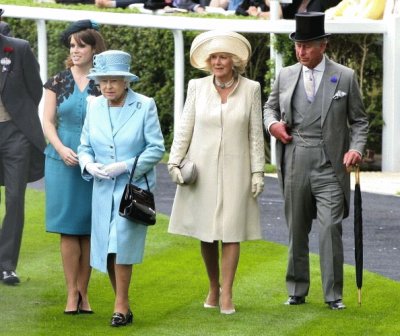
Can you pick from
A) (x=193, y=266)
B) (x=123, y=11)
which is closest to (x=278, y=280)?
(x=193, y=266)

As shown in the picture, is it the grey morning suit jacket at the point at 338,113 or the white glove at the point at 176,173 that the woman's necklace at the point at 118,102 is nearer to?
the white glove at the point at 176,173

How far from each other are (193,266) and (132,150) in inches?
90.7

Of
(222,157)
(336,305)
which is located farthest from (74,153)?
(336,305)

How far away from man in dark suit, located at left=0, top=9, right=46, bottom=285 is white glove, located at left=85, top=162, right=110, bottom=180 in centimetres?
160

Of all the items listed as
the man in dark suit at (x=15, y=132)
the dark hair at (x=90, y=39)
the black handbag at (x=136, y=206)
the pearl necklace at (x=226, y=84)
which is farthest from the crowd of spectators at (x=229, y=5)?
the black handbag at (x=136, y=206)

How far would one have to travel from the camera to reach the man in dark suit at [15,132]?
11383 millimetres

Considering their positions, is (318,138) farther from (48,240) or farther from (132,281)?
(48,240)

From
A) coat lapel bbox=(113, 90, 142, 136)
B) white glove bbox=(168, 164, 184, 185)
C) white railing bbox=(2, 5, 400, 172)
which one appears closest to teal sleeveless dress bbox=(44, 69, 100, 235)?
coat lapel bbox=(113, 90, 142, 136)

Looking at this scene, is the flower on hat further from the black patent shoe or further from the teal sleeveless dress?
the black patent shoe

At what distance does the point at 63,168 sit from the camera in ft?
34.0

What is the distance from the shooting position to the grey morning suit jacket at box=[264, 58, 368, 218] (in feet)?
34.2

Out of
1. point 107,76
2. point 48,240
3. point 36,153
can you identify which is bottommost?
point 48,240

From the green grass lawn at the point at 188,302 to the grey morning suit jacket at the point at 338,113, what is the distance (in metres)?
0.77

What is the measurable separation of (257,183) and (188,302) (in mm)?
932
